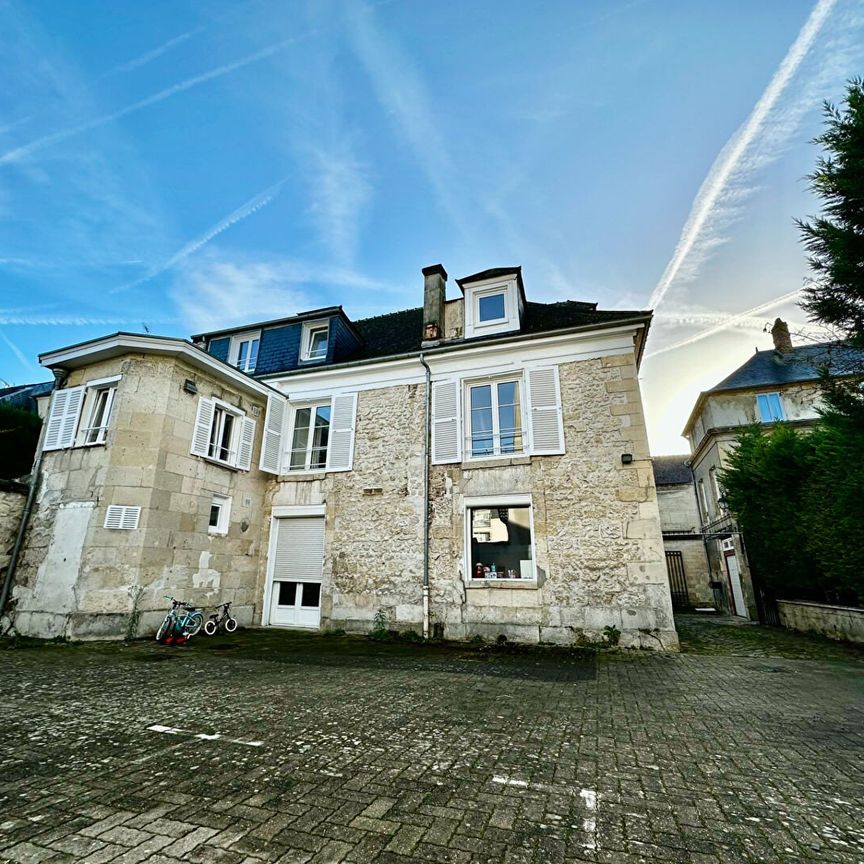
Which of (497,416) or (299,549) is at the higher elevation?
(497,416)

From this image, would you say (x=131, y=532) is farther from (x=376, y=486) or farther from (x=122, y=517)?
(x=376, y=486)

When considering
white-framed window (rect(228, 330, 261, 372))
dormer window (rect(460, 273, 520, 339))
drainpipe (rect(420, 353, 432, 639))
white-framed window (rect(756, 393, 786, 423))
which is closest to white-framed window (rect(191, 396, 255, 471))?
white-framed window (rect(228, 330, 261, 372))

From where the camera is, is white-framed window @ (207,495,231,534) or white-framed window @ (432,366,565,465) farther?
white-framed window @ (207,495,231,534)

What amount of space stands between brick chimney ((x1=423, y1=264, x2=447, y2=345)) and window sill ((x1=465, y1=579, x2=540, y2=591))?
18.6ft

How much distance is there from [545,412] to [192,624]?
25.2 feet

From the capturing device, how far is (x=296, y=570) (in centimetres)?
995

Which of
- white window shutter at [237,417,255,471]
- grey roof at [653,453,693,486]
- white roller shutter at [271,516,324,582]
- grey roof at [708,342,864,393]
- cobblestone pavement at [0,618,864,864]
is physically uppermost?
grey roof at [708,342,864,393]

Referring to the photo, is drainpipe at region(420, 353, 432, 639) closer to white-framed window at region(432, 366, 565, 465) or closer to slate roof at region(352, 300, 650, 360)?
white-framed window at region(432, 366, 565, 465)

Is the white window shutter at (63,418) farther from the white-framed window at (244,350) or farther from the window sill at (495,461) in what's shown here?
the window sill at (495,461)

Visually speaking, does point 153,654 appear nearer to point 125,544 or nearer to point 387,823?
point 125,544

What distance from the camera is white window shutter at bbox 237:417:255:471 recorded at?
9992mm

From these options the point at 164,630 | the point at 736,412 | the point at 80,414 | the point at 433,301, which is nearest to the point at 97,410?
Result: the point at 80,414

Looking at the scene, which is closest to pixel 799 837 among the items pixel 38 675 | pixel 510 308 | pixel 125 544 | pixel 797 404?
pixel 38 675

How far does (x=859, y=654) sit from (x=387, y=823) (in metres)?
8.97
